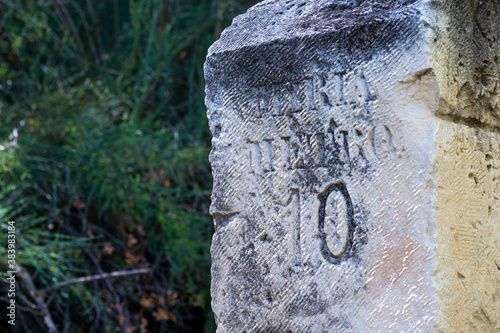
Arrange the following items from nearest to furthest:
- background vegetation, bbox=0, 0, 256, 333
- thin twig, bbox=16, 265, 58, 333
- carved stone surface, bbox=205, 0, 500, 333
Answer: carved stone surface, bbox=205, 0, 500, 333, thin twig, bbox=16, 265, 58, 333, background vegetation, bbox=0, 0, 256, 333

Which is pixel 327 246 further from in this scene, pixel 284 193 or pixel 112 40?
pixel 112 40

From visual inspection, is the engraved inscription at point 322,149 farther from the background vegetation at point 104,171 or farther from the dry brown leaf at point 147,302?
the dry brown leaf at point 147,302

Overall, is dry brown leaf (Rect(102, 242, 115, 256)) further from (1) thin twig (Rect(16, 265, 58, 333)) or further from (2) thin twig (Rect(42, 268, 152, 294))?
(1) thin twig (Rect(16, 265, 58, 333))

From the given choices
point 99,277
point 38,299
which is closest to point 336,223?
point 99,277

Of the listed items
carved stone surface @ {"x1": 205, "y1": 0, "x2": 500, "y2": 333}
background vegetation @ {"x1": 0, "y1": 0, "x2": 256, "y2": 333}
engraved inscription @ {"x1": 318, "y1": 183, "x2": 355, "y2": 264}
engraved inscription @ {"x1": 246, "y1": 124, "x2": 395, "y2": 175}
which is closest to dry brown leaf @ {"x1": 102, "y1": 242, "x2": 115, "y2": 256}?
background vegetation @ {"x1": 0, "y1": 0, "x2": 256, "y2": 333}

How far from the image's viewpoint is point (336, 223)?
1.21 meters

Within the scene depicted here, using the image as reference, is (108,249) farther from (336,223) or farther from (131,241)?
(336,223)

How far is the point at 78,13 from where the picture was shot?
3270 millimetres

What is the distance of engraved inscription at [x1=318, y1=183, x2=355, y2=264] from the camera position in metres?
1.19

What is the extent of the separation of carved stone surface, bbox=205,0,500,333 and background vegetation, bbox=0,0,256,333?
1216 mm

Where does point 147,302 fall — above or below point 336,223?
below

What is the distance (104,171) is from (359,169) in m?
Result: 1.61

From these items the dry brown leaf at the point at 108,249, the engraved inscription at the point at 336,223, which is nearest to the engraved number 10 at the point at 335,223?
the engraved inscription at the point at 336,223

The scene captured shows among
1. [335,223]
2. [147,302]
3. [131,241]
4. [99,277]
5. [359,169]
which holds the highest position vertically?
[359,169]
